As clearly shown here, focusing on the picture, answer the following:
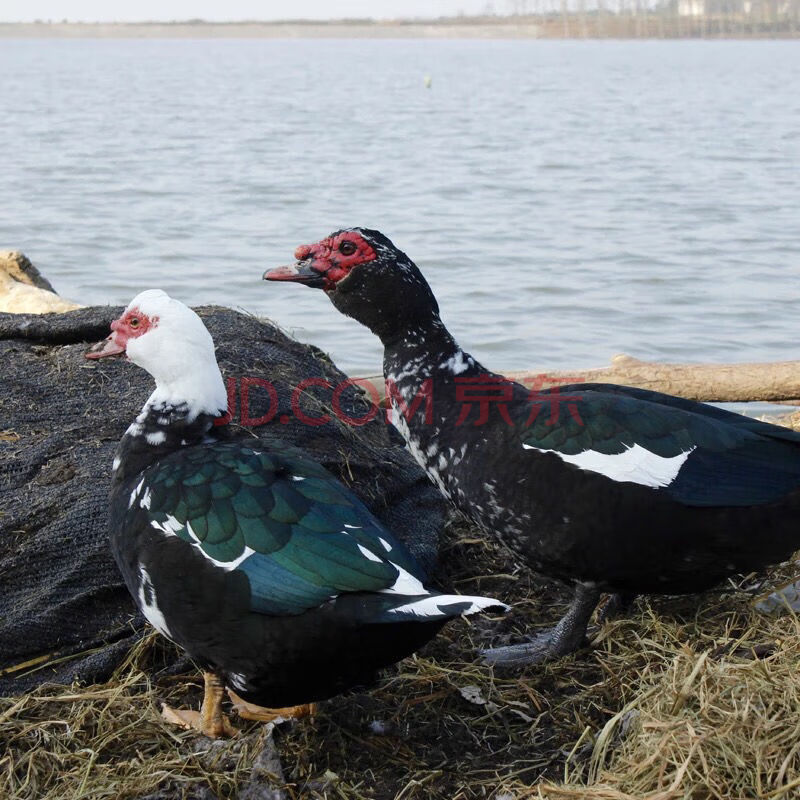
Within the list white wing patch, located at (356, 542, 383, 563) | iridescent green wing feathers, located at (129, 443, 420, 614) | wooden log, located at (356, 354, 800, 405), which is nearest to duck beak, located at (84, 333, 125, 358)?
iridescent green wing feathers, located at (129, 443, 420, 614)

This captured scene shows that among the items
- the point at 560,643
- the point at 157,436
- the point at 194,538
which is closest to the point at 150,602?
the point at 194,538

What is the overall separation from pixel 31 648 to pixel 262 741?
2.72ft

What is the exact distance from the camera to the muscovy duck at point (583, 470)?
10.8ft

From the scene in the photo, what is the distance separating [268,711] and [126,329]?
1146 millimetres

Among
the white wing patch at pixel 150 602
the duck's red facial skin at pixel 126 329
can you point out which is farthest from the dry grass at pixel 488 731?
the duck's red facial skin at pixel 126 329

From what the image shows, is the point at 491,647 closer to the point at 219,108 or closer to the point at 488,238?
the point at 488,238

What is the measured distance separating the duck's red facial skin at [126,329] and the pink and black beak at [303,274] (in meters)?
0.51

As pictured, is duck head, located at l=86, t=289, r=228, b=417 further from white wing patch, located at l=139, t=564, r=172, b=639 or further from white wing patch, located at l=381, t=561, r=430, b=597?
white wing patch, located at l=381, t=561, r=430, b=597

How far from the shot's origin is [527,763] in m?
3.04

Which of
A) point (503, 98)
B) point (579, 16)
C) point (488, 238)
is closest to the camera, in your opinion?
point (488, 238)

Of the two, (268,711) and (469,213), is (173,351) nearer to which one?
(268,711)

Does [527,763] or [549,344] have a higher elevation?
[527,763]

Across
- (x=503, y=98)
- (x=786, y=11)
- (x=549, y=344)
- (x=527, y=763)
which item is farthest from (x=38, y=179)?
(x=786, y=11)

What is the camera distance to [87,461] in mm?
3711
